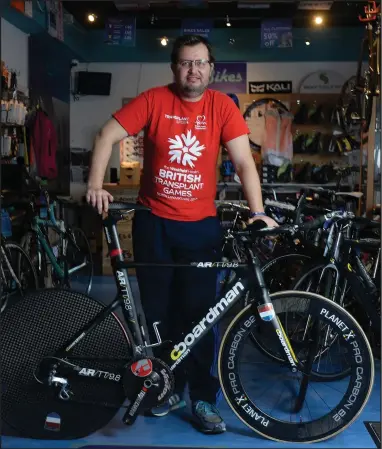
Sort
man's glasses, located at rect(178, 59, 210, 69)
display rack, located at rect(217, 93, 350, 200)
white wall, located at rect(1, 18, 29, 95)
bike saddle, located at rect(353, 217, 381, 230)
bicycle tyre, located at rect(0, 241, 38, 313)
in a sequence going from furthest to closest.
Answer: display rack, located at rect(217, 93, 350, 200), white wall, located at rect(1, 18, 29, 95), bicycle tyre, located at rect(0, 241, 38, 313), bike saddle, located at rect(353, 217, 381, 230), man's glasses, located at rect(178, 59, 210, 69)

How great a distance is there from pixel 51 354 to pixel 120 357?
0.30m

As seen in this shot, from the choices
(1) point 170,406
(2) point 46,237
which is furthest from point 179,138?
(2) point 46,237

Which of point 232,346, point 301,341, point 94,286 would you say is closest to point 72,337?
point 232,346

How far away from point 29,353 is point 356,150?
656cm

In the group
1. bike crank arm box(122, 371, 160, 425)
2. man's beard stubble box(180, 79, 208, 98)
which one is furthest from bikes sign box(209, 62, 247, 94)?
bike crank arm box(122, 371, 160, 425)

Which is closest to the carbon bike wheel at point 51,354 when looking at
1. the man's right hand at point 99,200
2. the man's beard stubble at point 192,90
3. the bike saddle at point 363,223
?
the man's right hand at point 99,200

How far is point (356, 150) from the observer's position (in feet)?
28.0

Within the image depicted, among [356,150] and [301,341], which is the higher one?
[356,150]

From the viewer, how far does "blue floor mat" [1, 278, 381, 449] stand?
286 cm

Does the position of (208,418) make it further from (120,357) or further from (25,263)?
(25,263)

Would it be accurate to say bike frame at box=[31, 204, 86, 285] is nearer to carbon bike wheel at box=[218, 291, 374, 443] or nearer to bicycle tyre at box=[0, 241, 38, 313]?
bicycle tyre at box=[0, 241, 38, 313]

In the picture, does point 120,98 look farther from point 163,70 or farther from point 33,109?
point 33,109

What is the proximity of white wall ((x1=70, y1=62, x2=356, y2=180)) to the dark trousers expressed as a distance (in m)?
6.61

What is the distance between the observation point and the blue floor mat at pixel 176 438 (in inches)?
113
